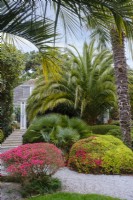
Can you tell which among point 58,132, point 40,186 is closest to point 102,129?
point 58,132

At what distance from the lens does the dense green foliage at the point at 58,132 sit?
11555mm

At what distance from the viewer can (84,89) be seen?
16328 mm

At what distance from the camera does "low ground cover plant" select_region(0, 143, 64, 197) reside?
655 cm

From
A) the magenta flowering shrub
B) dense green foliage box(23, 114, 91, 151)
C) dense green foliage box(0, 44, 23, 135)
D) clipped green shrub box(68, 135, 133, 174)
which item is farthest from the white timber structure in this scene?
the magenta flowering shrub

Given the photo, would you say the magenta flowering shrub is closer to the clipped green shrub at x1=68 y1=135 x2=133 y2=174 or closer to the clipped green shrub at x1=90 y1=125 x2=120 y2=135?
the clipped green shrub at x1=68 y1=135 x2=133 y2=174

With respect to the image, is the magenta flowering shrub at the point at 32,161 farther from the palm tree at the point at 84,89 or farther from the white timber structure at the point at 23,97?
the white timber structure at the point at 23,97

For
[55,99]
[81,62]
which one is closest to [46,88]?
[55,99]

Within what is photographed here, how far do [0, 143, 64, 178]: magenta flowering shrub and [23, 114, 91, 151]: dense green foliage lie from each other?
4339 millimetres

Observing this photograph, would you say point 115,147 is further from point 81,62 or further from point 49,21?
point 81,62

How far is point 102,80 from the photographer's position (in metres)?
16.0

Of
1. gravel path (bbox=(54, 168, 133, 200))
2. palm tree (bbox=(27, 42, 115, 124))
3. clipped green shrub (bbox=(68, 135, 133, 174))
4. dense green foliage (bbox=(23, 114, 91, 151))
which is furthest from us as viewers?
palm tree (bbox=(27, 42, 115, 124))

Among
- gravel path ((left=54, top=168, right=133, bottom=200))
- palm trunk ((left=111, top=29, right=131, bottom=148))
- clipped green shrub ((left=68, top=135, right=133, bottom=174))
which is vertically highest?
palm trunk ((left=111, top=29, right=131, bottom=148))

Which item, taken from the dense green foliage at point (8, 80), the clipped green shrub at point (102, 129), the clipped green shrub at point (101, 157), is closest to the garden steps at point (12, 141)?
the dense green foliage at point (8, 80)

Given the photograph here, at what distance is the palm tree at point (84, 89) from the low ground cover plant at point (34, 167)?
8.72 meters
